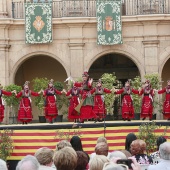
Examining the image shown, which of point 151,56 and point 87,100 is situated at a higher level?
point 151,56

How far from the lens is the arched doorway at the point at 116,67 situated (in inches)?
1182

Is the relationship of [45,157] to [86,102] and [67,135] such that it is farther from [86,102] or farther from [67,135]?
[86,102]

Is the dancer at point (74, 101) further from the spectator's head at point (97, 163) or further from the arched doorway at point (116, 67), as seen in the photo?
the spectator's head at point (97, 163)

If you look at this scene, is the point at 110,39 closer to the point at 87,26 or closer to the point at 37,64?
the point at 87,26

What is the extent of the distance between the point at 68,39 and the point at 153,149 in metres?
12.8

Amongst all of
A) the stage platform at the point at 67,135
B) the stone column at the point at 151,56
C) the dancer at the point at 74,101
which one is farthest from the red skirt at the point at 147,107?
the stone column at the point at 151,56

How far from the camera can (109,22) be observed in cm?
2641

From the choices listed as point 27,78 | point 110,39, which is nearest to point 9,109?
point 27,78

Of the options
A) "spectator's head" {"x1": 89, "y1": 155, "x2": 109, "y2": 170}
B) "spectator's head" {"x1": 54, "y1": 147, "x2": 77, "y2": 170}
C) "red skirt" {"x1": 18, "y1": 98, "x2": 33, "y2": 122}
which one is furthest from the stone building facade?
"spectator's head" {"x1": 89, "y1": 155, "x2": 109, "y2": 170}

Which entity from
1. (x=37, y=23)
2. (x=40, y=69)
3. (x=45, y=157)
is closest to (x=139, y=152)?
(x=45, y=157)

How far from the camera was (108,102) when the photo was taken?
24688 mm

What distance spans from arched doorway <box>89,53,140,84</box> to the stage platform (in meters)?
13.0

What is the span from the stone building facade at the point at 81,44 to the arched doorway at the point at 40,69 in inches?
97.9

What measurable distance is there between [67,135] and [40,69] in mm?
13784
